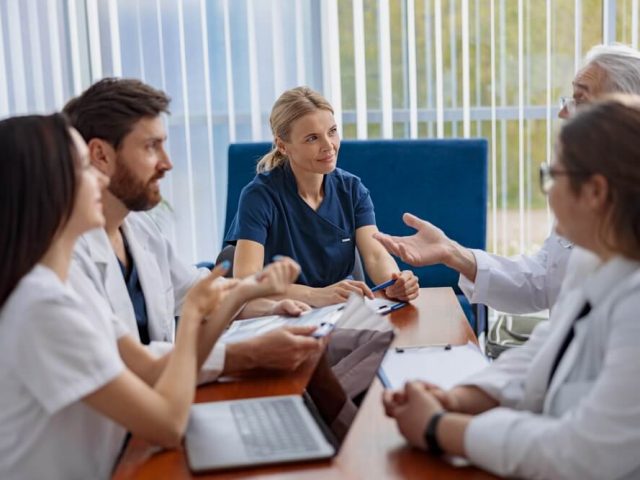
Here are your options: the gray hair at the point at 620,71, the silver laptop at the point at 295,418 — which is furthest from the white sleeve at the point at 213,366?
the gray hair at the point at 620,71

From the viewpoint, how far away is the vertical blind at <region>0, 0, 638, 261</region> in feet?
13.0

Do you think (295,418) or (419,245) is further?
(419,245)

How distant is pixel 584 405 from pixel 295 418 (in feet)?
1.63

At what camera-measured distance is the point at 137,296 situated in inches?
82.8

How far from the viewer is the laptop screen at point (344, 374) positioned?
1.77 m

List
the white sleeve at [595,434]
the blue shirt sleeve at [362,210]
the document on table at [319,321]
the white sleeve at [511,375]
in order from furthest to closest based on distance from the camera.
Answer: the blue shirt sleeve at [362,210] → the document on table at [319,321] → the white sleeve at [511,375] → the white sleeve at [595,434]

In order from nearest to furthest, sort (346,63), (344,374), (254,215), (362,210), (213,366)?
(213,366) < (344,374) < (254,215) < (362,210) < (346,63)

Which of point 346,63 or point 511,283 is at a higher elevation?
point 346,63

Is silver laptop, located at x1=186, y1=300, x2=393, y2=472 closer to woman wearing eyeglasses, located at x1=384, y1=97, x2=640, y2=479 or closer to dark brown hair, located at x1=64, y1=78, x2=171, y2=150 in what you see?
woman wearing eyeglasses, located at x1=384, y1=97, x2=640, y2=479

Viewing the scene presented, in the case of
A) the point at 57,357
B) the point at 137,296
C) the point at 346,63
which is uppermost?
the point at 346,63

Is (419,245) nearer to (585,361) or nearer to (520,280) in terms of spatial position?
(520,280)

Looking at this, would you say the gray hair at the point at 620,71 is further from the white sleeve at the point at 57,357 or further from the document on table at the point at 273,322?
the white sleeve at the point at 57,357

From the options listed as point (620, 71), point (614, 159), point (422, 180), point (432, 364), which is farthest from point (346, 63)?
point (614, 159)

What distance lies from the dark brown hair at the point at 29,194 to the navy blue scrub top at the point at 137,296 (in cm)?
69
